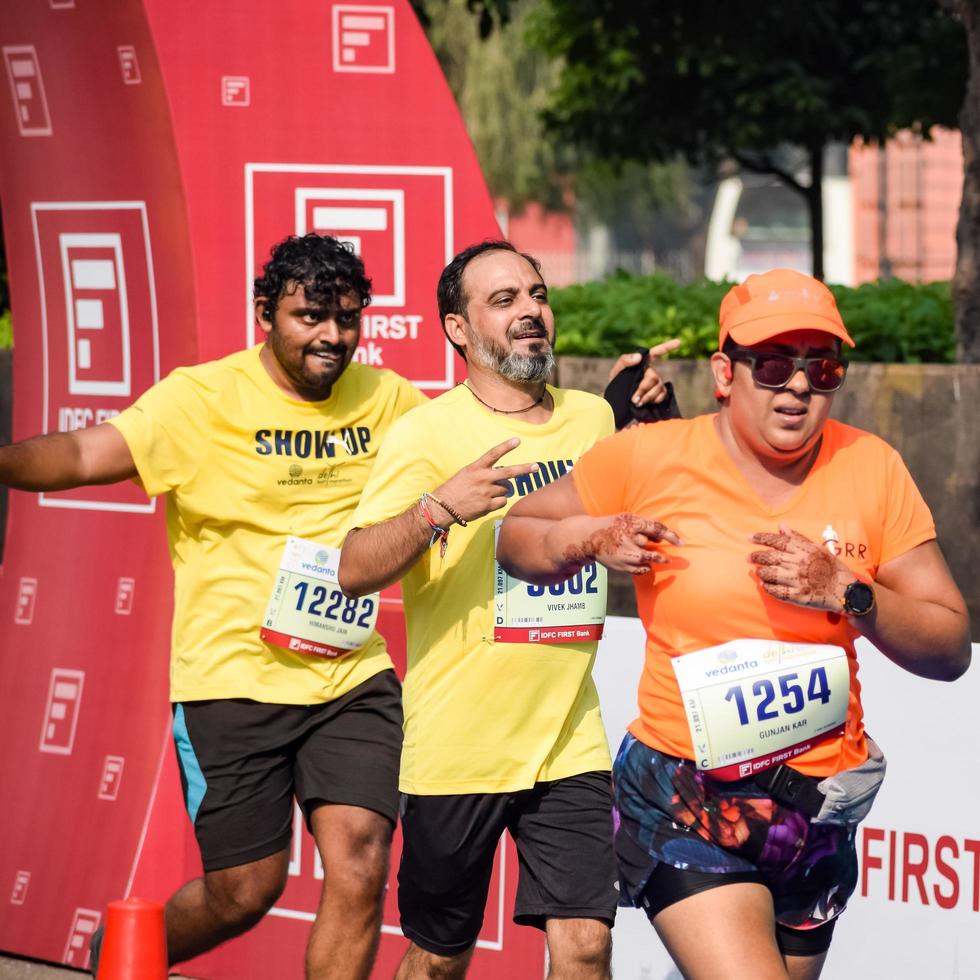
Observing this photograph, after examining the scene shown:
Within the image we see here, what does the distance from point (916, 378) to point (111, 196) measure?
3.64 metres

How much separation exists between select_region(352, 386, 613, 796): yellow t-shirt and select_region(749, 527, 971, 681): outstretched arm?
105 cm

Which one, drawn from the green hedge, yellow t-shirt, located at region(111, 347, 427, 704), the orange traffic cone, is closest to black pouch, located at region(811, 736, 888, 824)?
the orange traffic cone

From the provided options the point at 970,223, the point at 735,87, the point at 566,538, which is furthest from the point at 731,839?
the point at 735,87

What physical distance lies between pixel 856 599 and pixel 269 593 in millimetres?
2043

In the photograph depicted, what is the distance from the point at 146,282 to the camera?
6293 mm

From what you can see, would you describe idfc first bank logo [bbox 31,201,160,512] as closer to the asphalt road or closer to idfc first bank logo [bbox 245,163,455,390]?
idfc first bank logo [bbox 245,163,455,390]

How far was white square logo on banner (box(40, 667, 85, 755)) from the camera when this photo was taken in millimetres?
6586

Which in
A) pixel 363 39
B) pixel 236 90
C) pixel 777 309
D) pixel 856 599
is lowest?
pixel 856 599

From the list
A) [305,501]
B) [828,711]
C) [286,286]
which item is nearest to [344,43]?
[286,286]

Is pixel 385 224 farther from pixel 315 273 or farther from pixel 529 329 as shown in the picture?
pixel 529 329

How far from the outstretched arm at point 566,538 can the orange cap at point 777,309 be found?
44cm

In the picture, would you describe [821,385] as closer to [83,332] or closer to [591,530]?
[591,530]

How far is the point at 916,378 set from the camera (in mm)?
8047

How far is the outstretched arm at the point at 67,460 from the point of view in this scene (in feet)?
16.1
